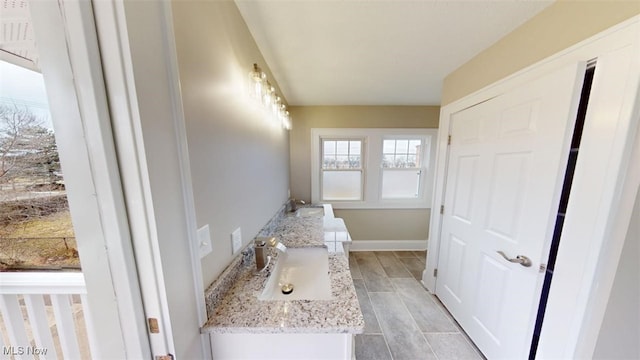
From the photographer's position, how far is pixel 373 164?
2932mm

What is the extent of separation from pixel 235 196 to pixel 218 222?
0.19 m

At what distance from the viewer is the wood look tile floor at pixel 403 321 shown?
147 cm

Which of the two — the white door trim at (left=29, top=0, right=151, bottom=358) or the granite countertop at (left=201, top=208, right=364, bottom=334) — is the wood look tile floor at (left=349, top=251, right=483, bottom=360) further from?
the white door trim at (left=29, top=0, right=151, bottom=358)

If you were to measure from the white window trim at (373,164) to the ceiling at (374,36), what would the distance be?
83 cm

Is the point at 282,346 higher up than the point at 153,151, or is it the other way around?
the point at 153,151

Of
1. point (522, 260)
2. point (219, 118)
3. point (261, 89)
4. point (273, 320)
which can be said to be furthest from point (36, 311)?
point (522, 260)

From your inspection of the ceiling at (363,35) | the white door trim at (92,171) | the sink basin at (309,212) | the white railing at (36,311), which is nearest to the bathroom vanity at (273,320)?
the white door trim at (92,171)

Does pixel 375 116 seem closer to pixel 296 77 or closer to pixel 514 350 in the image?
pixel 296 77

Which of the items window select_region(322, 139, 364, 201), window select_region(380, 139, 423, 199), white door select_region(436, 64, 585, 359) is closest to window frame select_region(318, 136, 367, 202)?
window select_region(322, 139, 364, 201)

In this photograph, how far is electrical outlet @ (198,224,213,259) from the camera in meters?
0.74

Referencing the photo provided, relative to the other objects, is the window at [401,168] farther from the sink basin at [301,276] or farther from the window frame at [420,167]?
the sink basin at [301,276]

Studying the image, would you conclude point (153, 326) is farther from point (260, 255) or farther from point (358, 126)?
point (358, 126)

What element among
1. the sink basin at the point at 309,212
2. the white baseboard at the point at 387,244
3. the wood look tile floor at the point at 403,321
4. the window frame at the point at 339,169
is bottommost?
the wood look tile floor at the point at 403,321

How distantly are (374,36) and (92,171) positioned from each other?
1573mm
